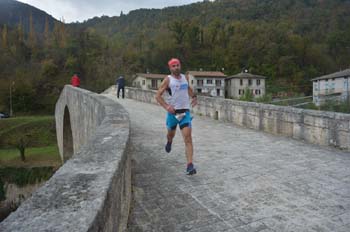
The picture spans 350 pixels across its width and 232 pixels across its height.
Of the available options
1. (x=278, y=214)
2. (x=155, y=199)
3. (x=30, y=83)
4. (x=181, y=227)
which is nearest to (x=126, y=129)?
(x=155, y=199)

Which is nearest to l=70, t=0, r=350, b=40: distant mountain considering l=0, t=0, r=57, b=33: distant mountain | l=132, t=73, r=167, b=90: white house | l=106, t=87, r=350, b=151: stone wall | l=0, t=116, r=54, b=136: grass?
l=132, t=73, r=167, b=90: white house

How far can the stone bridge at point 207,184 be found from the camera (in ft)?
5.50

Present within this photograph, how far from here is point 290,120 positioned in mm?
7051

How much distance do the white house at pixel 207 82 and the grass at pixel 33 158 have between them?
2522cm

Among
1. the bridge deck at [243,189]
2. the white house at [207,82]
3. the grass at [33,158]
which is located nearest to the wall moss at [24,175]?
the grass at [33,158]

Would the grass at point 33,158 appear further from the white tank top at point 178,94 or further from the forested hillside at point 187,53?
the white tank top at point 178,94

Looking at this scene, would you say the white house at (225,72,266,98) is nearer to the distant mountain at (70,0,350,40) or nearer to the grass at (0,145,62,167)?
the grass at (0,145,62,167)

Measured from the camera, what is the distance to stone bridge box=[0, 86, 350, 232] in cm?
168

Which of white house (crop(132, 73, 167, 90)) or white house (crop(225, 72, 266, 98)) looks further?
white house (crop(225, 72, 266, 98))

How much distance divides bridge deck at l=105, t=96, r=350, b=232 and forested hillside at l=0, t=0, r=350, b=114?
45010 mm

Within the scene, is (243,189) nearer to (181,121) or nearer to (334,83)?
(181,121)

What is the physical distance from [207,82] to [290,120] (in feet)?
152

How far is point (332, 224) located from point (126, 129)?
2449 mm

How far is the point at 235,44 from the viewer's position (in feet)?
233
